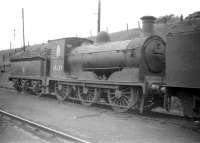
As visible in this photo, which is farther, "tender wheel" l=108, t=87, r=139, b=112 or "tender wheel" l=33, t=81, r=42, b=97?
"tender wheel" l=33, t=81, r=42, b=97

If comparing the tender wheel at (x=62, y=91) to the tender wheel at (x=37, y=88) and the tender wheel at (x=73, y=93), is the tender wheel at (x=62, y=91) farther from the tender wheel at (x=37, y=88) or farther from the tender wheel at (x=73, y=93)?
the tender wheel at (x=37, y=88)

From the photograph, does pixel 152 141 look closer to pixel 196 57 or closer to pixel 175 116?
pixel 196 57

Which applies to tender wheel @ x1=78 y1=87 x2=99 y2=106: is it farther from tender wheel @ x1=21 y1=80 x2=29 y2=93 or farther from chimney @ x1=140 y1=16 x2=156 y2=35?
tender wheel @ x1=21 y1=80 x2=29 y2=93

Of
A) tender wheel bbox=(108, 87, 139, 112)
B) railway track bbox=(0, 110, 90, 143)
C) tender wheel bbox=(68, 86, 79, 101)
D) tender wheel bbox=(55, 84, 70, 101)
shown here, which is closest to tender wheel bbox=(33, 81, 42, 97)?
tender wheel bbox=(55, 84, 70, 101)

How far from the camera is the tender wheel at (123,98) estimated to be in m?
10.2

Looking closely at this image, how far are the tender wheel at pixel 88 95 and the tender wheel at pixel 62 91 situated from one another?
1.01 meters

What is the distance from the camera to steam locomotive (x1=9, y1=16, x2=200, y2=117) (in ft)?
23.1

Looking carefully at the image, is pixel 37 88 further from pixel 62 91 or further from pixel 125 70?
pixel 125 70

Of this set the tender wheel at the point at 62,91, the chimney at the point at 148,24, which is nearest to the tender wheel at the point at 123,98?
the chimney at the point at 148,24

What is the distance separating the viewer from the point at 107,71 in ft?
39.3

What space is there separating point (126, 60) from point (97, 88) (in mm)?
2028

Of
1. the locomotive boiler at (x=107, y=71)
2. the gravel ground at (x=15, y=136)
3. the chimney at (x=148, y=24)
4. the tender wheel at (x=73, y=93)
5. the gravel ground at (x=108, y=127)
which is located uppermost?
the chimney at (x=148, y=24)

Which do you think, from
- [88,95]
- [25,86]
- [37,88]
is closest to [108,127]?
[88,95]

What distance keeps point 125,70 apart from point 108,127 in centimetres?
313
